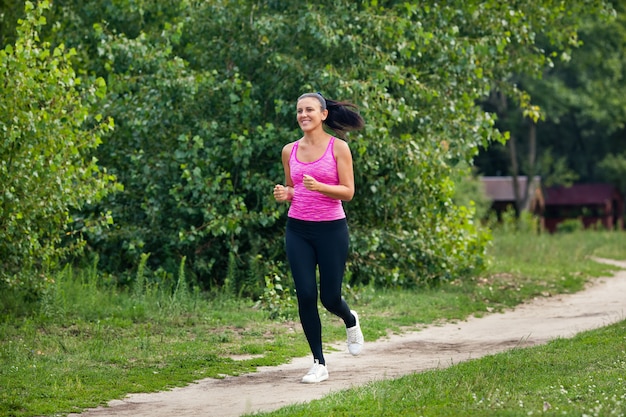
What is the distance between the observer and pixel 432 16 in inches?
627

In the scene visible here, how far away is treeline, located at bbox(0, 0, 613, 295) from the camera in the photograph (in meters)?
14.1

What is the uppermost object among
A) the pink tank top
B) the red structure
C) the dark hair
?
the dark hair

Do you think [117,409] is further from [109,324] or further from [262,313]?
[262,313]

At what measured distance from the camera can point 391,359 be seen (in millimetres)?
9852

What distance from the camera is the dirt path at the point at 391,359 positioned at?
7.47m

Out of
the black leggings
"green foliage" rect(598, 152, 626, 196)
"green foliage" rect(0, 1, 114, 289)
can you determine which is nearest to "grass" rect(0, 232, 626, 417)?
"green foliage" rect(0, 1, 114, 289)

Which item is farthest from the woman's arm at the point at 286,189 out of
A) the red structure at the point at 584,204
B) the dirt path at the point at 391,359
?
the red structure at the point at 584,204

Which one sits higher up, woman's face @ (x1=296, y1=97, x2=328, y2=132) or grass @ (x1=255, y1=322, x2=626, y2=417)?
woman's face @ (x1=296, y1=97, x2=328, y2=132)

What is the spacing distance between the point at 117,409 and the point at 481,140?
9478mm

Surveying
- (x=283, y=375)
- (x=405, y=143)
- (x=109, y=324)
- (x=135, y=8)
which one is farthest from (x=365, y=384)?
(x=135, y=8)

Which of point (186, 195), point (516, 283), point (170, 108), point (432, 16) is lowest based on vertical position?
point (516, 283)

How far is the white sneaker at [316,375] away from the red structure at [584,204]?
45652 mm

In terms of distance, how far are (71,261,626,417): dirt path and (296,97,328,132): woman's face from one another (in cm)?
204

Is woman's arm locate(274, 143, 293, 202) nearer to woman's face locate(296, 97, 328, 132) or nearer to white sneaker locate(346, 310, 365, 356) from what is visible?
woman's face locate(296, 97, 328, 132)
